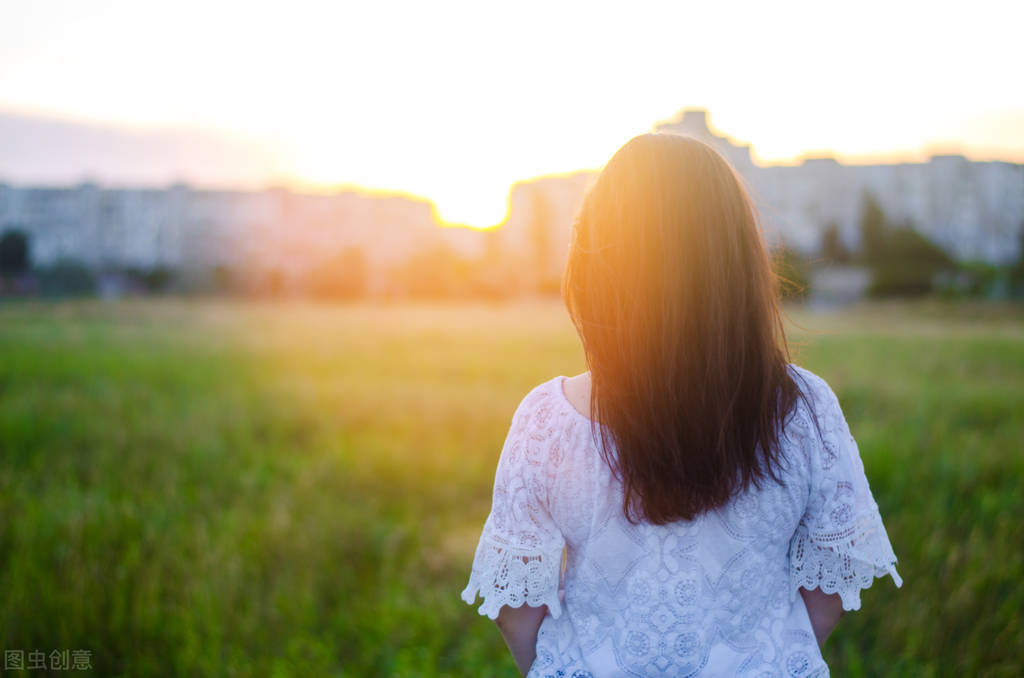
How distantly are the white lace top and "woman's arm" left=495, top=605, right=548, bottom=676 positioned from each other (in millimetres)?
64

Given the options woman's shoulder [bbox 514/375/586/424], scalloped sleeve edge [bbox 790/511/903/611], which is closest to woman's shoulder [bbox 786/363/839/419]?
scalloped sleeve edge [bbox 790/511/903/611]

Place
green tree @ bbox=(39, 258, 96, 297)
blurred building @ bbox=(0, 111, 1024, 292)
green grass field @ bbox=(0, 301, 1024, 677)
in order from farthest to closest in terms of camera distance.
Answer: blurred building @ bbox=(0, 111, 1024, 292) < green tree @ bbox=(39, 258, 96, 297) < green grass field @ bbox=(0, 301, 1024, 677)

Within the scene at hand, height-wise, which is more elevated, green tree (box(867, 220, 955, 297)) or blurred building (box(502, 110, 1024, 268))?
blurred building (box(502, 110, 1024, 268))

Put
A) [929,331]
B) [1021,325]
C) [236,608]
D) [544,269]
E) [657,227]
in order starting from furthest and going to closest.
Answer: [544,269]
[1021,325]
[929,331]
[236,608]
[657,227]

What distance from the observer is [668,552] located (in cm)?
130

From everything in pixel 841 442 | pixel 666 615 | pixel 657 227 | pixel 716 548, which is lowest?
pixel 666 615

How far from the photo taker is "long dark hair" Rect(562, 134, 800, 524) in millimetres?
1174

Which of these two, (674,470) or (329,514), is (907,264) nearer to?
(329,514)

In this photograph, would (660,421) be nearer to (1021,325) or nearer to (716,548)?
(716,548)

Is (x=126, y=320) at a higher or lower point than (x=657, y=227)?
lower

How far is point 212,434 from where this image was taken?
21.0ft

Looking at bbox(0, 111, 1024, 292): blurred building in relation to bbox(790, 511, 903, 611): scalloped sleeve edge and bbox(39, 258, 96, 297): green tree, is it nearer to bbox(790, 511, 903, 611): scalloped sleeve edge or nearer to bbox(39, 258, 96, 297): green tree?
bbox(39, 258, 96, 297): green tree

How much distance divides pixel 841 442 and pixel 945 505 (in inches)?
162

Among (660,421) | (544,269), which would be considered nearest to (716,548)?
(660,421)
